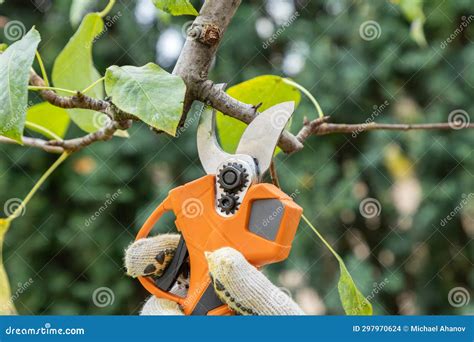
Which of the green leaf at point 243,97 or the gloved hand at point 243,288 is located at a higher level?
the green leaf at point 243,97

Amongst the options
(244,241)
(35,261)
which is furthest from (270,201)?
(35,261)

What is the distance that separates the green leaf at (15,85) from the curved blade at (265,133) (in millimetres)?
156

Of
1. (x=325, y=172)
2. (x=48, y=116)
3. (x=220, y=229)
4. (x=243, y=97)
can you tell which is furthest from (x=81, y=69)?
(x=325, y=172)

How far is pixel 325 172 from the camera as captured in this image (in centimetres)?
181

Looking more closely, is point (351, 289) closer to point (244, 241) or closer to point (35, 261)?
point (244, 241)

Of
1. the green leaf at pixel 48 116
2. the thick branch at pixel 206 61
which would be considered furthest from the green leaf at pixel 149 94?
the green leaf at pixel 48 116

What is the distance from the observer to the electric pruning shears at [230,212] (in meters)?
0.43

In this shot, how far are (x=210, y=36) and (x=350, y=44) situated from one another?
1.52 meters

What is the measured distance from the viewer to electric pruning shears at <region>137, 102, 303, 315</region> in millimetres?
434

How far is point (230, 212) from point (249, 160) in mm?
40

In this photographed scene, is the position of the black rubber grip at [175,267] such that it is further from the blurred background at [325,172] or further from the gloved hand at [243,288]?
the blurred background at [325,172]

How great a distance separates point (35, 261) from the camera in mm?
1979

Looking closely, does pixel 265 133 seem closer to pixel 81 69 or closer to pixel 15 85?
pixel 15 85

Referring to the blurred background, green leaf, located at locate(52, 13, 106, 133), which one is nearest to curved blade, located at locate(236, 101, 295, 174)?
green leaf, located at locate(52, 13, 106, 133)
